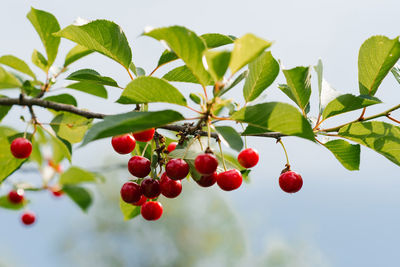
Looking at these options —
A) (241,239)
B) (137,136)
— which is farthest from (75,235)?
(137,136)

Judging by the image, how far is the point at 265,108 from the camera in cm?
123

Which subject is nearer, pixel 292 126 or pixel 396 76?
pixel 292 126

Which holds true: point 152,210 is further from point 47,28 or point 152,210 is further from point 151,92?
point 47,28

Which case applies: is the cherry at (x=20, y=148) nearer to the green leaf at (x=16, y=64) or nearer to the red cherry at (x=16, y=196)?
the green leaf at (x=16, y=64)

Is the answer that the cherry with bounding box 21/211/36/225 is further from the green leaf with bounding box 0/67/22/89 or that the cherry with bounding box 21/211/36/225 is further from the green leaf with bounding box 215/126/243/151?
the green leaf with bounding box 215/126/243/151

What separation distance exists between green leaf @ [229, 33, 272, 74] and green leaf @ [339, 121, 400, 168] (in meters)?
0.66

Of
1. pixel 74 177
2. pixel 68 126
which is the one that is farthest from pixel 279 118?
pixel 74 177

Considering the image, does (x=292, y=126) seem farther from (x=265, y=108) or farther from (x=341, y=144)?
(x=341, y=144)

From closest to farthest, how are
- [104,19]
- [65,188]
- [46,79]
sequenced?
1. [104,19]
2. [46,79]
3. [65,188]

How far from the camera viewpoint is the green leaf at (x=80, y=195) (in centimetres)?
334

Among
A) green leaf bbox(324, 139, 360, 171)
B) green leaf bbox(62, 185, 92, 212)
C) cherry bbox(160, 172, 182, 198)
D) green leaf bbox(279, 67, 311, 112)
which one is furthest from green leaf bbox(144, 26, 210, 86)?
green leaf bbox(62, 185, 92, 212)

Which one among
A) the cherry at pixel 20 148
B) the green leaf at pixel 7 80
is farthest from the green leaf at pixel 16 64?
the cherry at pixel 20 148

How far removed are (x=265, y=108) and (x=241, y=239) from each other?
83.6 ft

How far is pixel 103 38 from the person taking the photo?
160cm
